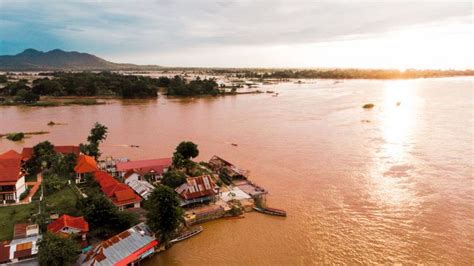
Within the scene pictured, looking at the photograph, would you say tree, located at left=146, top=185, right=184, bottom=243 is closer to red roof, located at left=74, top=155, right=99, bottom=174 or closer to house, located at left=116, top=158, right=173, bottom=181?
house, located at left=116, top=158, right=173, bottom=181

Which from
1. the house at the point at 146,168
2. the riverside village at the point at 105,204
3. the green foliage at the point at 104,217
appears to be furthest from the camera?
the house at the point at 146,168

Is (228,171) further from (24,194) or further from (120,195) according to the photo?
(24,194)

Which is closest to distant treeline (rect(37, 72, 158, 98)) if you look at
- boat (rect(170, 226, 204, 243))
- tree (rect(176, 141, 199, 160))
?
tree (rect(176, 141, 199, 160))

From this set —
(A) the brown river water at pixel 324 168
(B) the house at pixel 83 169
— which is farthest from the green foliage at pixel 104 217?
(B) the house at pixel 83 169

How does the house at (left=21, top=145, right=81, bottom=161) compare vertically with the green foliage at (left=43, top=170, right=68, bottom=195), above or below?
above

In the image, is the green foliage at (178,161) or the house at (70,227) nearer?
the house at (70,227)

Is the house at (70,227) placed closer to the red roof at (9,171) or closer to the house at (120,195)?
the house at (120,195)

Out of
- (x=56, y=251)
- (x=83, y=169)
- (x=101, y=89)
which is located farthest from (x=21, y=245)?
(x=101, y=89)
